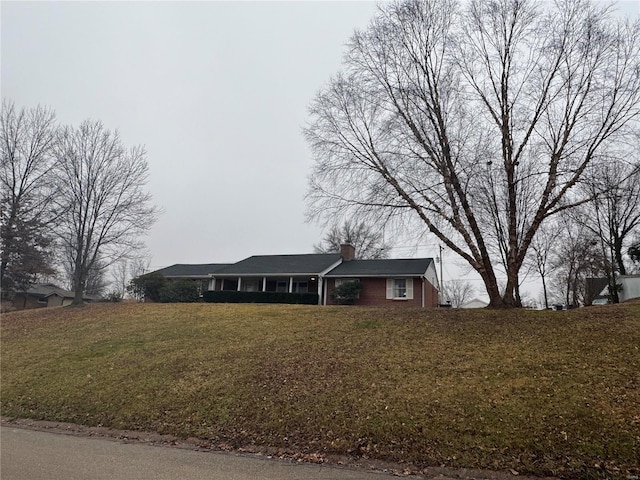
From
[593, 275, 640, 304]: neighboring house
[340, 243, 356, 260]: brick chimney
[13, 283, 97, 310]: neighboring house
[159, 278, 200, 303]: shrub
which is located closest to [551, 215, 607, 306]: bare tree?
[593, 275, 640, 304]: neighboring house

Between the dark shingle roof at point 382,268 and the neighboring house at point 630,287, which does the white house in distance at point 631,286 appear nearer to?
the neighboring house at point 630,287

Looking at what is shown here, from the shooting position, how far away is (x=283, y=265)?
30.5 metres

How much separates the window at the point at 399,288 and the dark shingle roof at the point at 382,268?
0.59m

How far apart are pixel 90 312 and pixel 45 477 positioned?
62.9 ft

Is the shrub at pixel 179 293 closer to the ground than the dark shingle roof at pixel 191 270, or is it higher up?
closer to the ground

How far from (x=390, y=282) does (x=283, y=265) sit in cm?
861

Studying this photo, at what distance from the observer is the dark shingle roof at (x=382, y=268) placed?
2592cm

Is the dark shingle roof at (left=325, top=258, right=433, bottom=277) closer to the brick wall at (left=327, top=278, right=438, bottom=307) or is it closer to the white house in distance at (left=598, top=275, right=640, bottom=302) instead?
the brick wall at (left=327, top=278, right=438, bottom=307)

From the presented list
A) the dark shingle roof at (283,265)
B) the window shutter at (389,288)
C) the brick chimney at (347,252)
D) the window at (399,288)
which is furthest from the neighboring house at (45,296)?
the window at (399,288)

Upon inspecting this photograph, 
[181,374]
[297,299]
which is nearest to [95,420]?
[181,374]

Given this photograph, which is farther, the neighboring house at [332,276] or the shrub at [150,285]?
the shrub at [150,285]

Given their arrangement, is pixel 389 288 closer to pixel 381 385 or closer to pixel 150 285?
pixel 150 285

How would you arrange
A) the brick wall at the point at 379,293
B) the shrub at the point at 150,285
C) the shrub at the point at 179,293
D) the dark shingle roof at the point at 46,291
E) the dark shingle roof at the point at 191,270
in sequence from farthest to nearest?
1. the dark shingle roof at the point at 46,291
2. the dark shingle roof at the point at 191,270
3. the shrub at the point at 150,285
4. the shrub at the point at 179,293
5. the brick wall at the point at 379,293

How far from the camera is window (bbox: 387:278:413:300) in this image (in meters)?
25.7
